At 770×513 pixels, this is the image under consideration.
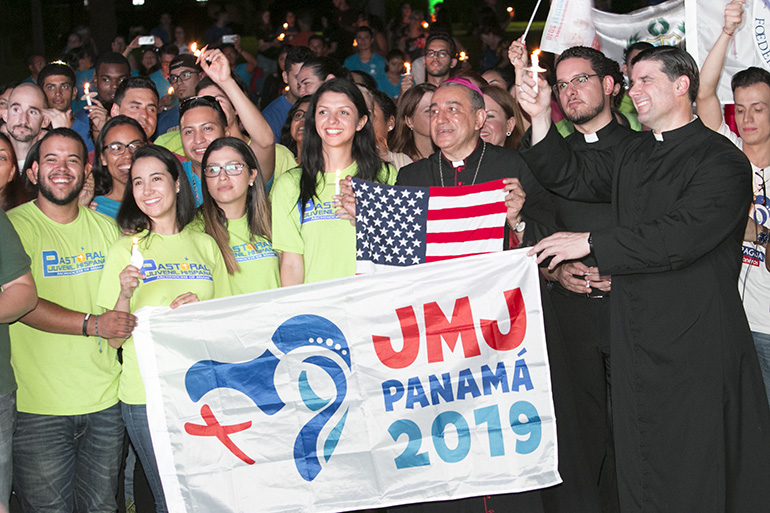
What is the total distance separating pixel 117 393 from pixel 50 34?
1868cm

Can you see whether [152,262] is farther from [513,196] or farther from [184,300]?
[513,196]

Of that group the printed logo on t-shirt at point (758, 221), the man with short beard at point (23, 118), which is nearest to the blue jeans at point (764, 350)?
the printed logo on t-shirt at point (758, 221)

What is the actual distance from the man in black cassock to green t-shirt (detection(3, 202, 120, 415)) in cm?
260

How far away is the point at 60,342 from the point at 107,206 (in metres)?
1.21

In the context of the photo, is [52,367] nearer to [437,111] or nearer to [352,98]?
[352,98]

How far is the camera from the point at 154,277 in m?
4.86

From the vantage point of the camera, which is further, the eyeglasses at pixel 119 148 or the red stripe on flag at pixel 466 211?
the eyeglasses at pixel 119 148

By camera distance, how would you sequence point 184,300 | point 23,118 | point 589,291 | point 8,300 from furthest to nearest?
point 23,118, point 589,291, point 184,300, point 8,300

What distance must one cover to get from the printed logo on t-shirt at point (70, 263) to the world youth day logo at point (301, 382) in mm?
855

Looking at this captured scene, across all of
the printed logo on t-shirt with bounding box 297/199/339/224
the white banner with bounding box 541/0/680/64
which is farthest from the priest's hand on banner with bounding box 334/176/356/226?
the white banner with bounding box 541/0/680/64

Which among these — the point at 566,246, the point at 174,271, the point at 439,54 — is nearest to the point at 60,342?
the point at 174,271

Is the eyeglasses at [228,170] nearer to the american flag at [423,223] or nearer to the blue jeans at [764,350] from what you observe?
the american flag at [423,223]

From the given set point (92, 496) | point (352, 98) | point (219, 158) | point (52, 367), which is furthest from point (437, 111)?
point (92, 496)

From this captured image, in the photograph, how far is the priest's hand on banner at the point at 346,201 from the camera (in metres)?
5.24
